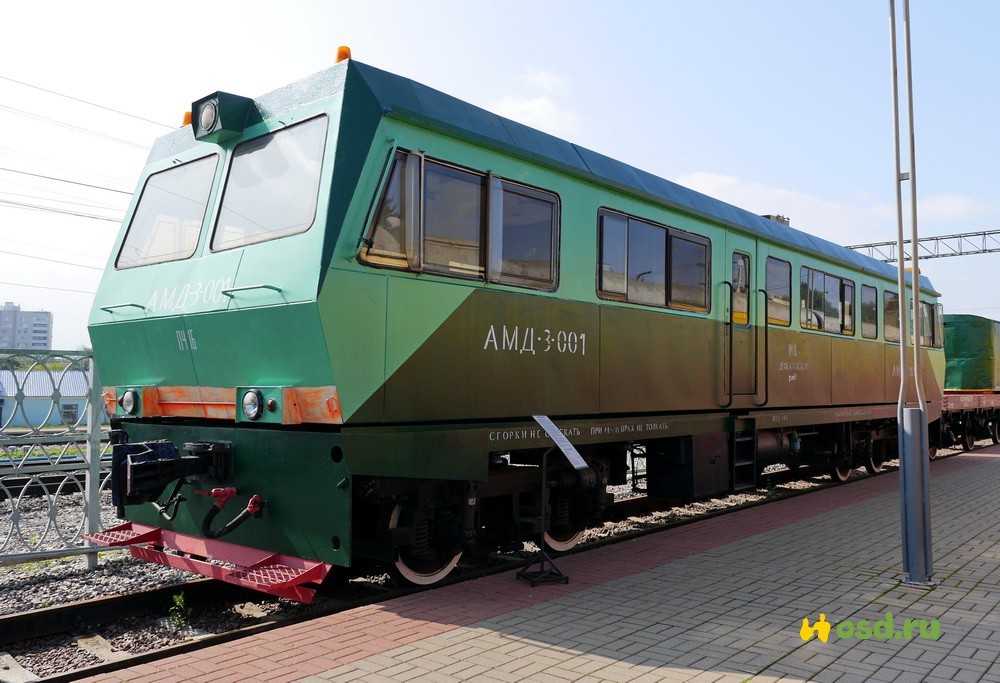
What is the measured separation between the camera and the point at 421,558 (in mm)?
5746

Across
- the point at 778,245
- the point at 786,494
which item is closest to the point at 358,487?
the point at 778,245

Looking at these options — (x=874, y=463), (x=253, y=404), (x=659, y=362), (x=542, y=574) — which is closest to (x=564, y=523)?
(x=542, y=574)

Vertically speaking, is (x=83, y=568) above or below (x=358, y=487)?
below

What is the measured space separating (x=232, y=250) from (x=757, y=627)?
13.7 feet

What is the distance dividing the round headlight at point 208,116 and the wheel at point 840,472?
10319 mm

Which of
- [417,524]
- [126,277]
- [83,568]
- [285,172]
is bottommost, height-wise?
[83,568]

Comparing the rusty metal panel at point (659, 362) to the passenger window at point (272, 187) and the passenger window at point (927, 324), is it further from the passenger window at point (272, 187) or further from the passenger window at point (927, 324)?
the passenger window at point (927, 324)

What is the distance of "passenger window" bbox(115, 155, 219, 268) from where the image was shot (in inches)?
236

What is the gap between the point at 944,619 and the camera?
198 inches

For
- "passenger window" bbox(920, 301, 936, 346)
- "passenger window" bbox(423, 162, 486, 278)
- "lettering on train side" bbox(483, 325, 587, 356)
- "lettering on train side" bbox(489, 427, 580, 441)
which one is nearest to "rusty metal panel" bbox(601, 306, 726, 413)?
"lettering on train side" bbox(483, 325, 587, 356)

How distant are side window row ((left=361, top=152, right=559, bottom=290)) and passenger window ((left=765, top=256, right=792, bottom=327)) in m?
4.39

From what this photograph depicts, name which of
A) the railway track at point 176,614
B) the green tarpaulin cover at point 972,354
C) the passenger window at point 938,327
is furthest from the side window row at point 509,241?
the green tarpaulin cover at point 972,354

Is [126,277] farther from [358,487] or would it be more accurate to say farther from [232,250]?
[358,487]

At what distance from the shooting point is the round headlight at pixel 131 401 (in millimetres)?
6148
